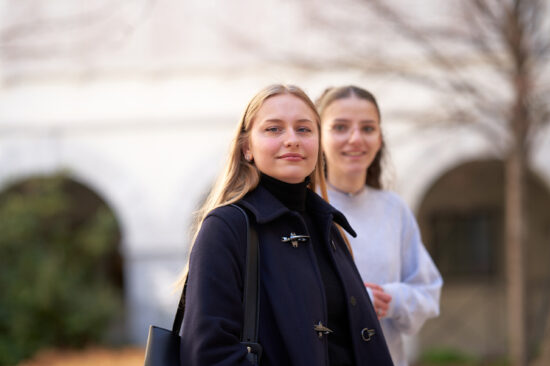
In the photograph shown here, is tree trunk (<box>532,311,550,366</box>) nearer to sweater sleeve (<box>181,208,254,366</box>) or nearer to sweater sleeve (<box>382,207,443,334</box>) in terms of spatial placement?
sweater sleeve (<box>382,207,443,334</box>)

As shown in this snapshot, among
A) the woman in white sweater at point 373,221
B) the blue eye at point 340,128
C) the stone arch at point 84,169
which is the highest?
the stone arch at point 84,169

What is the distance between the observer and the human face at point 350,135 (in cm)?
280

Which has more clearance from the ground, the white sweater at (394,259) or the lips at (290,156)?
the lips at (290,156)

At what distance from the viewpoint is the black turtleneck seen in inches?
79.5

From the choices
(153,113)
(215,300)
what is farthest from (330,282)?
(153,113)

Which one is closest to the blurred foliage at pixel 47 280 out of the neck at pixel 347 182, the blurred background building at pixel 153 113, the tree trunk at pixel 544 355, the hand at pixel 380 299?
the blurred background building at pixel 153 113

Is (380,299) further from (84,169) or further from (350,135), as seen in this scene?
(84,169)

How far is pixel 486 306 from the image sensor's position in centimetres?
1195

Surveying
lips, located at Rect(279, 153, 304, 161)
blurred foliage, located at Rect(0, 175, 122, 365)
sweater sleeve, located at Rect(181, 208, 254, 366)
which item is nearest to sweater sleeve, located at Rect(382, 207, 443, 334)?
lips, located at Rect(279, 153, 304, 161)

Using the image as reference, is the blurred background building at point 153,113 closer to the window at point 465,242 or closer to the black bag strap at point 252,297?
the window at point 465,242

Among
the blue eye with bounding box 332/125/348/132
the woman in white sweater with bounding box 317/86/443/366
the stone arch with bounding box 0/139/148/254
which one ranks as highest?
the stone arch with bounding box 0/139/148/254

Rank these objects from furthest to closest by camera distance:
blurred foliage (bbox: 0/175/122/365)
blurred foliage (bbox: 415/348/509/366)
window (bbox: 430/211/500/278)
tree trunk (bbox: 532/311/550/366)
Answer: window (bbox: 430/211/500/278), blurred foliage (bbox: 415/348/509/366), blurred foliage (bbox: 0/175/122/365), tree trunk (bbox: 532/311/550/366)

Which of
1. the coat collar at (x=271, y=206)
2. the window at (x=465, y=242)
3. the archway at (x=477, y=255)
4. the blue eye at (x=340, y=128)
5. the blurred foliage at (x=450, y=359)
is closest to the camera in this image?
the coat collar at (x=271, y=206)

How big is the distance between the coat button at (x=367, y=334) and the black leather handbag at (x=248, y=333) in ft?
1.26
